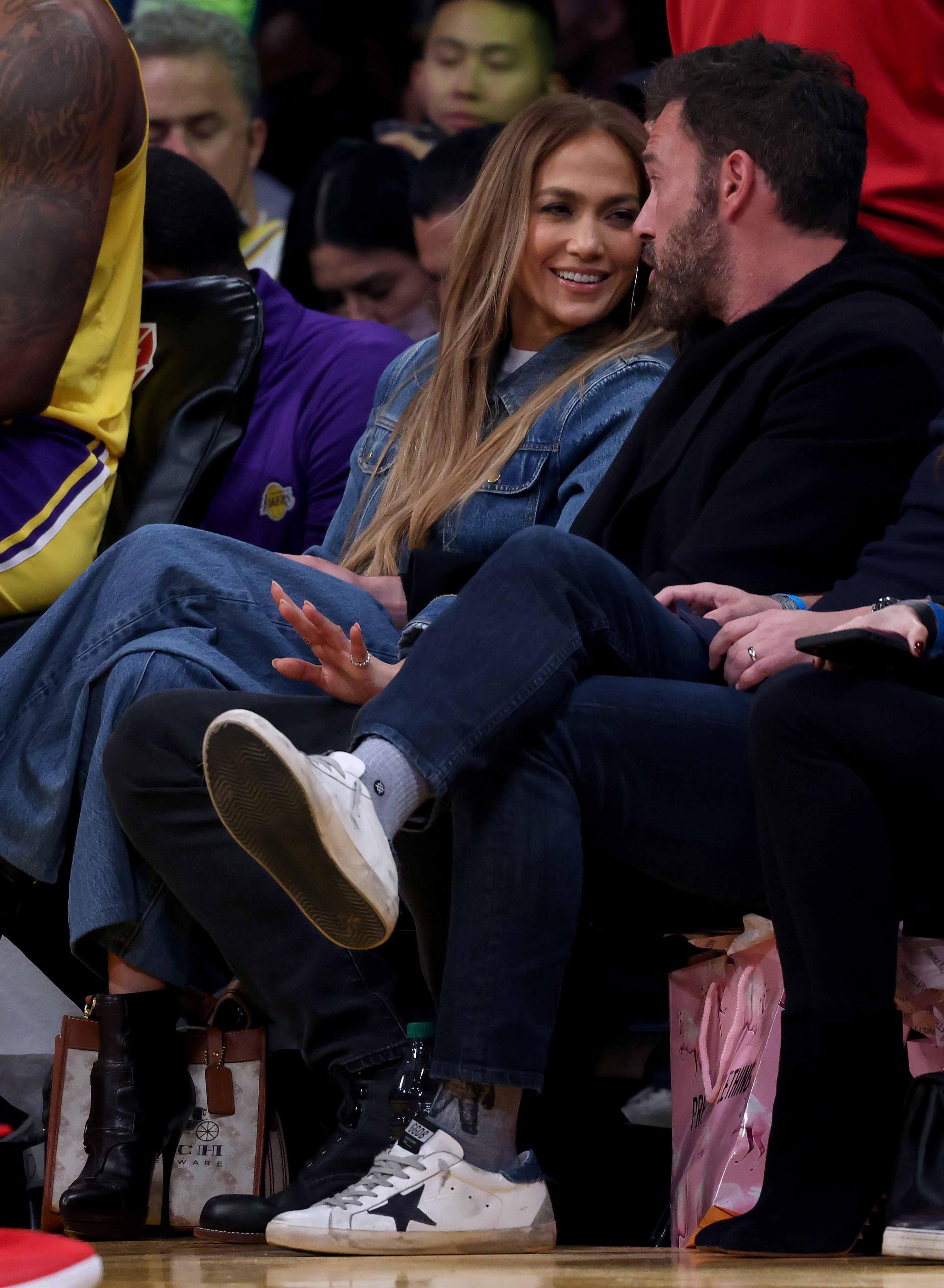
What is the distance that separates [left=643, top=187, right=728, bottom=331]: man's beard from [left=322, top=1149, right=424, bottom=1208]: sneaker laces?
119 centimetres

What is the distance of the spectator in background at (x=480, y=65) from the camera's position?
11.5 ft

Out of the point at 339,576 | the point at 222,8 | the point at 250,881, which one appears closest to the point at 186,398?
the point at 339,576

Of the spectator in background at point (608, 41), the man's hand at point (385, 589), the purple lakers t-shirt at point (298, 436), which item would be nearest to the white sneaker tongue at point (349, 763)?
the man's hand at point (385, 589)

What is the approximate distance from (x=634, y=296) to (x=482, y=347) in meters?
0.25

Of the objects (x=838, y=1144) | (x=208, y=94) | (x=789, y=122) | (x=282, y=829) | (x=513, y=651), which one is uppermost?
(x=208, y=94)

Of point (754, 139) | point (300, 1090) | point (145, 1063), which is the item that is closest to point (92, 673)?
point (145, 1063)

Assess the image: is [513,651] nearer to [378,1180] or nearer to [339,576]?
[378,1180]

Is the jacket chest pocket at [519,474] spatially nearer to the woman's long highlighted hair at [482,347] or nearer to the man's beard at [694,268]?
the woman's long highlighted hair at [482,347]

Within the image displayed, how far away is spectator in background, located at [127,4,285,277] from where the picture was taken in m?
3.82

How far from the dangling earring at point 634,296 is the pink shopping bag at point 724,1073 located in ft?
3.51

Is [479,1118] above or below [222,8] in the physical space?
below

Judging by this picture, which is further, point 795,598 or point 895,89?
point 895,89

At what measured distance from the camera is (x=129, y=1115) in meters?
1.70

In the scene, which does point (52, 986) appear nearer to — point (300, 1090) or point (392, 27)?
point (300, 1090)
